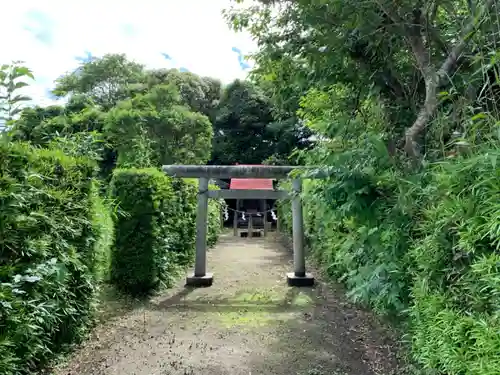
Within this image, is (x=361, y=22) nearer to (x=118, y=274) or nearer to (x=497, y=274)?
(x=497, y=274)

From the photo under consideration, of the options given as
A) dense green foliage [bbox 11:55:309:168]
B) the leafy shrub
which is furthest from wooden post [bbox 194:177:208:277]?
dense green foliage [bbox 11:55:309:168]

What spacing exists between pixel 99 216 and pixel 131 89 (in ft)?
43.0

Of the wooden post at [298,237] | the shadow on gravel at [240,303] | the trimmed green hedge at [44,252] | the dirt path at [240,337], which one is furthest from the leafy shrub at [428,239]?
the wooden post at [298,237]

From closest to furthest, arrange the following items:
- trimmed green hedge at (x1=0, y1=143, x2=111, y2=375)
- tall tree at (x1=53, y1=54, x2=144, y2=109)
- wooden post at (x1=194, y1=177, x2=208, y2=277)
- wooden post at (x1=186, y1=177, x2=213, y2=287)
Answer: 1. trimmed green hedge at (x1=0, y1=143, x2=111, y2=375)
2. wooden post at (x1=186, y1=177, x2=213, y2=287)
3. wooden post at (x1=194, y1=177, x2=208, y2=277)
4. tall tree at (x1=53, y1=54, x2=144, y2=109)

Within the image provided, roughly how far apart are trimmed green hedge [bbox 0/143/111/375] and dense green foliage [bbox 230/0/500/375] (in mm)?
2180

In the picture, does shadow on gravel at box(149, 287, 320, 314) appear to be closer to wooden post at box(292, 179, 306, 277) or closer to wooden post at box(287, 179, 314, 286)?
wooden post at box(287, 179, 314, 286)

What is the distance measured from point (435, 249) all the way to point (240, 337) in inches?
108

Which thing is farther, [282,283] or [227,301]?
[282,283]

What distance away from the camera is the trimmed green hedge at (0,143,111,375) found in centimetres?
239

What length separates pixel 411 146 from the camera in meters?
3.04

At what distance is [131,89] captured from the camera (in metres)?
16.0

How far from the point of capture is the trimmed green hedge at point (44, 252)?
2.39 meters

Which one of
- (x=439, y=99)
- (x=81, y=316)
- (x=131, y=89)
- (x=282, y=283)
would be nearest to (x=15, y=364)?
(x=81, y=316)

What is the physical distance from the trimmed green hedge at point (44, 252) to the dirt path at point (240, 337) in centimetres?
47
